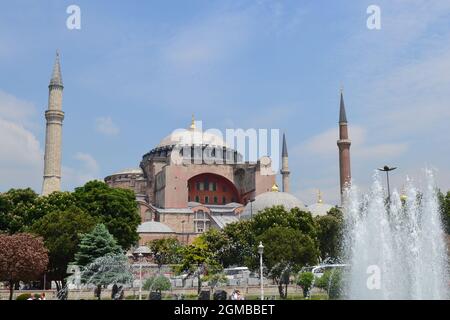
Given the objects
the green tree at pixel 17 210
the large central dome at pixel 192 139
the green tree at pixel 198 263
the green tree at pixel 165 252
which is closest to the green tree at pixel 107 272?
the green tree at pixel 198 263

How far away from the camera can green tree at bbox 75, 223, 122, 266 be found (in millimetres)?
28506

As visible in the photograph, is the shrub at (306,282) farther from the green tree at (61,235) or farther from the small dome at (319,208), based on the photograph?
the small dome at (319,208)

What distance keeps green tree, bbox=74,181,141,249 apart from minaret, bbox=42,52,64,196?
40.3 ft

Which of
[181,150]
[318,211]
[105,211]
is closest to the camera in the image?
[105,211]

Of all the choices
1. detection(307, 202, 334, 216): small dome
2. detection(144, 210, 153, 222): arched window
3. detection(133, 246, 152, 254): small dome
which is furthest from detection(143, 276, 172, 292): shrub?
detection(307, 202, 334, 216): small dome

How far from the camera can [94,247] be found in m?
28.6

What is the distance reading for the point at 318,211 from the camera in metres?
58.3

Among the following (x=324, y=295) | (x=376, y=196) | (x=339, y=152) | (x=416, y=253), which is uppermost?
(x=339, y=152)

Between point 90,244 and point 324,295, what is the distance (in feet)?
39.3

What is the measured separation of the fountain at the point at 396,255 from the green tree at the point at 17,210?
76.8ft

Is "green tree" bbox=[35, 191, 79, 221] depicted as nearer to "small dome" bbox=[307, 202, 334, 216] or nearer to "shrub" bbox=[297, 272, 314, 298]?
"shrub" bbox=[297, 272, 314, 298]

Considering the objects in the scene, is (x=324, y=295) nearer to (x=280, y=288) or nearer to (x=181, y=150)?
(x=280, y=288)

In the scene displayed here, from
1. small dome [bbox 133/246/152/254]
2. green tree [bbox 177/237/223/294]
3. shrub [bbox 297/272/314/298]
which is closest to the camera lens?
shrub [bbox 297/272/314/298]
